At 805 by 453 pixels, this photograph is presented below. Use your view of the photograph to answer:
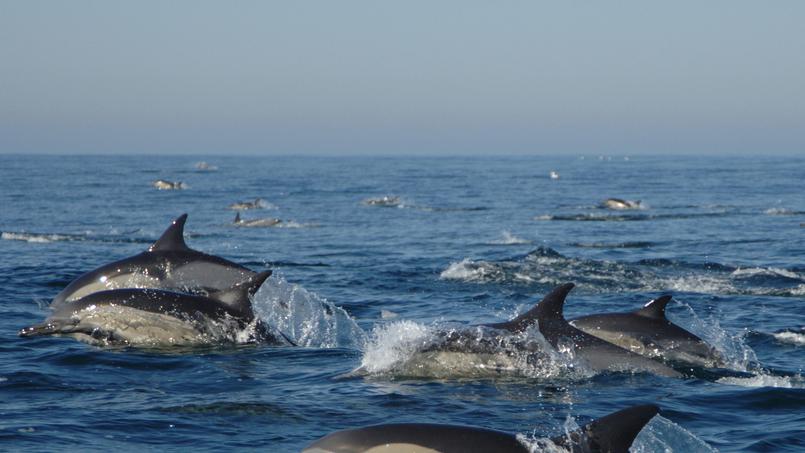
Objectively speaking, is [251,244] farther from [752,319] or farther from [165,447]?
[165,447]

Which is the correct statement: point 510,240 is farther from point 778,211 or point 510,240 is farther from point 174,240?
point 174,240

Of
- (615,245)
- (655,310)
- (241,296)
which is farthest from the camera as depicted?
(615,245)

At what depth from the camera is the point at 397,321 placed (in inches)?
726

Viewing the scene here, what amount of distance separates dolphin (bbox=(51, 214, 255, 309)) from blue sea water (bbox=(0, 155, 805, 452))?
90 cm

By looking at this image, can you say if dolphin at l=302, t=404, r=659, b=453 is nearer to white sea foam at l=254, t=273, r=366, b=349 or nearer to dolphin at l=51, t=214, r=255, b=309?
white sea foam at l=254, t=273, r=366, b=349

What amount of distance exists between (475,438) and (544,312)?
5.13 m

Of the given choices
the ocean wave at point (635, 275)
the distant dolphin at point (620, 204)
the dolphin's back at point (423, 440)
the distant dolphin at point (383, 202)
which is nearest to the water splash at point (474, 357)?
the dolphin's back at point (423, 440)

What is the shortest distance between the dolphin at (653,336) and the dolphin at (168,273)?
5.61 metres

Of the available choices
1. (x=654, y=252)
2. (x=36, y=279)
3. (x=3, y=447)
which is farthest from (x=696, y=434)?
(x=654, y=252)

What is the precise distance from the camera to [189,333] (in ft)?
49.4

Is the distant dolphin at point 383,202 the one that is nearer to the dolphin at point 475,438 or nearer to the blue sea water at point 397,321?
the blue sea water at point 397,321

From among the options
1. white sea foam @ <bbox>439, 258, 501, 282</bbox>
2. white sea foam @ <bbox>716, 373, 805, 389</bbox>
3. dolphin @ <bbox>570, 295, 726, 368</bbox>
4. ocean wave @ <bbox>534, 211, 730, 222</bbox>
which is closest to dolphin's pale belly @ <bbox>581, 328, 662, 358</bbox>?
dolphin @ <bbox>570, 295, 726, 368</bbox>

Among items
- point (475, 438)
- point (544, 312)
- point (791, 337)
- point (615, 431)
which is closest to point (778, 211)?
point (791, 337)

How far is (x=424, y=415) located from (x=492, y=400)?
3.23ft
